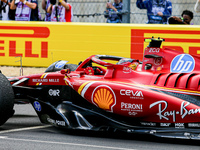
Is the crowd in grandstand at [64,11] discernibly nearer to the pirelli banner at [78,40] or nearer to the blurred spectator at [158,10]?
the blurred spectator at [158,10]

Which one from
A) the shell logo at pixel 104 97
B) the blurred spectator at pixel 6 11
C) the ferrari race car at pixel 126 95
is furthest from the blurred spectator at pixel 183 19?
the shell logo at pixel 104 97

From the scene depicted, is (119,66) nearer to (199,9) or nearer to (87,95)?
(87,95)

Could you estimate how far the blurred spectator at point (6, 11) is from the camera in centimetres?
1348

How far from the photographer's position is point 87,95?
655 centimetres

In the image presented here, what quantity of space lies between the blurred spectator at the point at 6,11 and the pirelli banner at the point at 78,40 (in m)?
0.76

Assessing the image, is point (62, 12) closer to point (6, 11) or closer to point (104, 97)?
point (6, 11)

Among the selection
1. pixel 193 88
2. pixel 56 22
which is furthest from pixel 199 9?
pixel 193 88

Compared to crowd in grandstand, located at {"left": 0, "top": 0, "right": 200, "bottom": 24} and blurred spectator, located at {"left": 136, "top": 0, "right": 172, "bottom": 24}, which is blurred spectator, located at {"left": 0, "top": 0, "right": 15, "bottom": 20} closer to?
crowd in grandstand, located at {"left": 0, "top": 0, "right": 200, "bottom": 24}

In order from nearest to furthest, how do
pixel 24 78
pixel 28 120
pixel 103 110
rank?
pixel 103 110 < pixel 24 78 < pixel 28 120

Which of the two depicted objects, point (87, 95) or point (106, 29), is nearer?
point (87, 95)

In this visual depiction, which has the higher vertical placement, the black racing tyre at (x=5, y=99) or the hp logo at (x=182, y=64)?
the hp logo at (x=182, y=64)

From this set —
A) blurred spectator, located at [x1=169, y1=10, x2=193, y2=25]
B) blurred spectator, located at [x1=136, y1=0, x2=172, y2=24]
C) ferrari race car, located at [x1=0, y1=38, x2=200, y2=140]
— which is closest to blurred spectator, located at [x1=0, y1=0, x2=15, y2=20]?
blurred spectator, located at [x1=136, y1=0, x2=172, y2=24]

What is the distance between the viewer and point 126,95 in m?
6.26

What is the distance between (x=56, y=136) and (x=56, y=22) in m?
6.25
